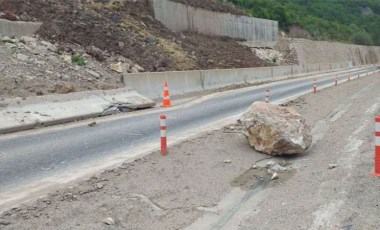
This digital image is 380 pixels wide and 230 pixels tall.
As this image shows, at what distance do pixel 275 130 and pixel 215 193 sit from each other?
263 cm

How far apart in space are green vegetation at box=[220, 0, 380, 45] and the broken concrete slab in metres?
62.0

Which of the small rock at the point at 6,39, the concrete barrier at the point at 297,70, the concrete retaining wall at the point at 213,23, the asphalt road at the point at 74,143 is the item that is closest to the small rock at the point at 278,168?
the asphalt road at the point at 74,143

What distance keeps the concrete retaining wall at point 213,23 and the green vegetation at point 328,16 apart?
70.1 feet

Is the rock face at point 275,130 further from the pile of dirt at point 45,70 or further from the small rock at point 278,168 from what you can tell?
the pile of dirt at point 45,70

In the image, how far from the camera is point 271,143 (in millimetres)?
9500

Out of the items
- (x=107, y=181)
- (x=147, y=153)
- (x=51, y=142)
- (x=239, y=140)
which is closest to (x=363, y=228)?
(x=107, y=181)

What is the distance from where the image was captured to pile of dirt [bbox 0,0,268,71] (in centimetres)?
2152

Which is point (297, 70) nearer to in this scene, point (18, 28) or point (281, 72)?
point (281, 72)

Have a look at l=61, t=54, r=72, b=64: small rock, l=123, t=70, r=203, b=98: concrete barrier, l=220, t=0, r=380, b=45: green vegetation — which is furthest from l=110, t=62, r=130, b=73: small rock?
l=220, t=0, r=380, b=45: green vegetation

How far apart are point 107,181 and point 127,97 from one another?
9.21 metres

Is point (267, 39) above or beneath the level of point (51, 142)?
above

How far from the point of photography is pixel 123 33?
26344 mm

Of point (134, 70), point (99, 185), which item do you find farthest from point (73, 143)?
point (134, 70)

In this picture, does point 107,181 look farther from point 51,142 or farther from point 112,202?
point 51,142
